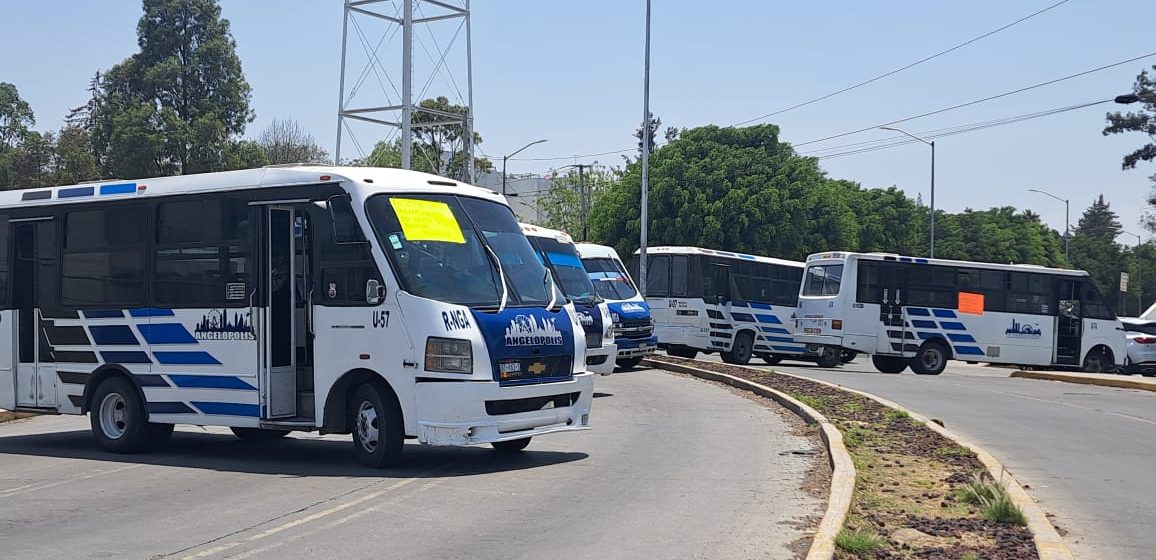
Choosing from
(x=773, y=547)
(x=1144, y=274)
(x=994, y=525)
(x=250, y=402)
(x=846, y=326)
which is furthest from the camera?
(x=1144, y=274)

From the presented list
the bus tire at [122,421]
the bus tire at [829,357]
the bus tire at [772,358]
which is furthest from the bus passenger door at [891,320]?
the bus tire at [122,421]

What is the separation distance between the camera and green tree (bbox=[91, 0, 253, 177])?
5684 centimetres

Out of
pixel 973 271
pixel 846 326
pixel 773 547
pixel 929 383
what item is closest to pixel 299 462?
pixel 773 547

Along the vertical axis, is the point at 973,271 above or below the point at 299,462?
above

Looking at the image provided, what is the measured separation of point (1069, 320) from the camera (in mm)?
31156

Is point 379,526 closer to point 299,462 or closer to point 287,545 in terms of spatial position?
point 287,545

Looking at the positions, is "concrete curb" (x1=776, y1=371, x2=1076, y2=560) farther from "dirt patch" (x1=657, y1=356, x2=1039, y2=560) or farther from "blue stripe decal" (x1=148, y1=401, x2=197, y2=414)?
"blue stripe decal" (x1=148, y1=401, x2=197, y2=414)

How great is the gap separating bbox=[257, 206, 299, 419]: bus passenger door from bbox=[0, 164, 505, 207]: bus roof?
388mm

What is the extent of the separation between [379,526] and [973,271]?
2551 centimetres

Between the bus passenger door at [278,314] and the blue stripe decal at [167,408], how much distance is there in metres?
1.15

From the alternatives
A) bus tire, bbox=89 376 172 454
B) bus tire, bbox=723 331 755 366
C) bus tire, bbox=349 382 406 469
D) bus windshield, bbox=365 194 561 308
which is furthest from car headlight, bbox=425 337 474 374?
bus tire, bbox=723 331 755 366

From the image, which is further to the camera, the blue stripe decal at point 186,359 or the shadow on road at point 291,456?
the blue stripe decal at point 186,359

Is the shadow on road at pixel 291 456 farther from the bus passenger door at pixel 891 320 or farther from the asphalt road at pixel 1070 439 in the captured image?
the bus passenger door at pixel 891 320

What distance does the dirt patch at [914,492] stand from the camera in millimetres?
7664
